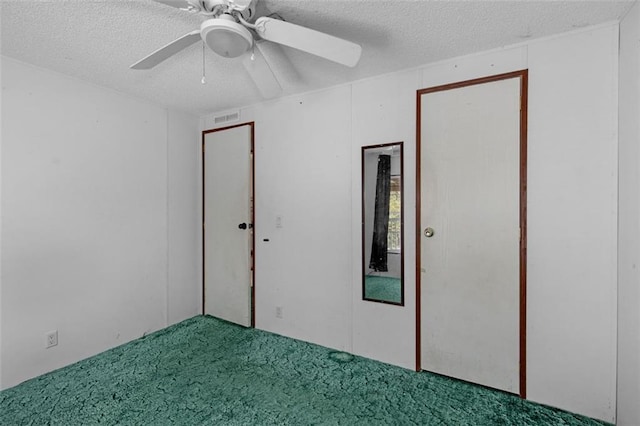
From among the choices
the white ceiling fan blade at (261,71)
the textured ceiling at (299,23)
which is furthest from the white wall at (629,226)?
the white ceiling fan blade at (261,71)

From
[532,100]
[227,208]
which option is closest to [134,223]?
[227,208]

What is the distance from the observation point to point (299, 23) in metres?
1.78

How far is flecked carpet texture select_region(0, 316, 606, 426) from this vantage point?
1.85m

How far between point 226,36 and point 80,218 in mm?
2055

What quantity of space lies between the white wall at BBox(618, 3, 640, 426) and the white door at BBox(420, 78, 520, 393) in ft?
1.60

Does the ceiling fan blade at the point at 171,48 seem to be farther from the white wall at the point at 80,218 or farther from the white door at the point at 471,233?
the white door at the point at 471,233

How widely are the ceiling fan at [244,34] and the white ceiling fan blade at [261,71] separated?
56 mm

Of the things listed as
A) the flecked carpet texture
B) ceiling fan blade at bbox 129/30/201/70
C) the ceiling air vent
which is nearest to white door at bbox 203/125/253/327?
the ceiling air vent

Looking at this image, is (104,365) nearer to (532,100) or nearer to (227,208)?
(227,208)

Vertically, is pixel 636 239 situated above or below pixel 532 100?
below

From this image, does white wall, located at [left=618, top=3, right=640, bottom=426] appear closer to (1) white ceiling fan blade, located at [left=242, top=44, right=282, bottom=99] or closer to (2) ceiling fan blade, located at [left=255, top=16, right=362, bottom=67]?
(2) ceiling fan blade, located at [left=255, top=16, right=362, bottom=67]

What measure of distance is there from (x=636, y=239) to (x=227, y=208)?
312 cm

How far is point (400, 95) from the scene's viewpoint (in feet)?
7.88

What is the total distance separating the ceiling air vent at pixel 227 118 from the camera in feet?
10.7
